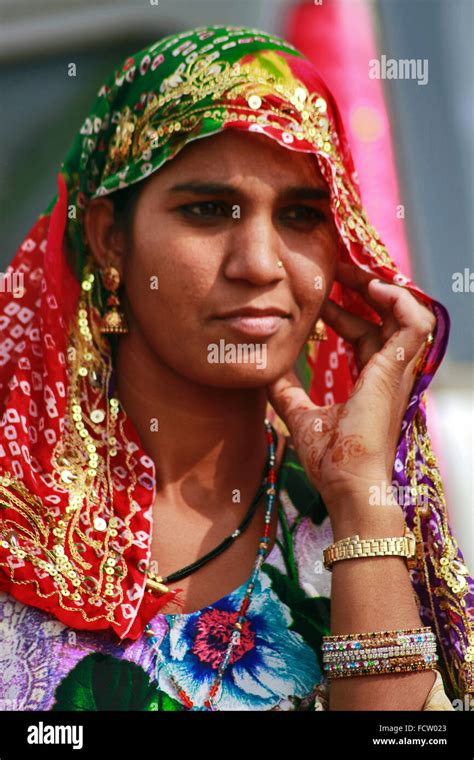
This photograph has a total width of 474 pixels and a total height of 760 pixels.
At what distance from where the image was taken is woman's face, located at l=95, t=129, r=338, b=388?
2264mm

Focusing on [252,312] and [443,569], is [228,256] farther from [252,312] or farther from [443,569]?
[443,569]

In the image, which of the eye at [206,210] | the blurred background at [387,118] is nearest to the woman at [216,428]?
the eye at [206,210]

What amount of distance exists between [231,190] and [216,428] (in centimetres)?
55

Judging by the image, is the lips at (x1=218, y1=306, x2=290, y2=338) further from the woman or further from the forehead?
the forehead

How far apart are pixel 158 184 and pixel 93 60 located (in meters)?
4.04

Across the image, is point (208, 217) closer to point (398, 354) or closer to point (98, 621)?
point (398, 354)

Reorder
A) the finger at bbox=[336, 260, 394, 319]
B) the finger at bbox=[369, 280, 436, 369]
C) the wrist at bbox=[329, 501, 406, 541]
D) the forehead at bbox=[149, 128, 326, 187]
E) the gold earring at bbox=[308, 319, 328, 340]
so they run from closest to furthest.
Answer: the wrist at bbox=[329, 501, 406, 541] → the forehead at bbox=[149, 128, 326, 187] → the finger at bbox=[369, 280, 436, 369] → the finger at bbox=[336, 260, 394, 319] → the gold earring at bbox=[308, 319, 328, 340]

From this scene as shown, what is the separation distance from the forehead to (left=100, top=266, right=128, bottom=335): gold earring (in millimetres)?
250

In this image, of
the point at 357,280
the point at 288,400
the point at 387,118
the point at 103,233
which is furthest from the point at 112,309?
the point at 387,118

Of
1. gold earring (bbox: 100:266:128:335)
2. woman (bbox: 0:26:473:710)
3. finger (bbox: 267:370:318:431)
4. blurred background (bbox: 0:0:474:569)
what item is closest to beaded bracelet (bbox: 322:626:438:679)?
woman (bbox: 0:26:473:710)

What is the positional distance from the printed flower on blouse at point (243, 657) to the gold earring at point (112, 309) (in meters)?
0.66

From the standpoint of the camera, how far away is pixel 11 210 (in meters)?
5.58

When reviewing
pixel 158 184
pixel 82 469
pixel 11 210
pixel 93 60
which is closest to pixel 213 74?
pixel 158 184

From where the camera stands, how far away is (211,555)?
2352 mm
